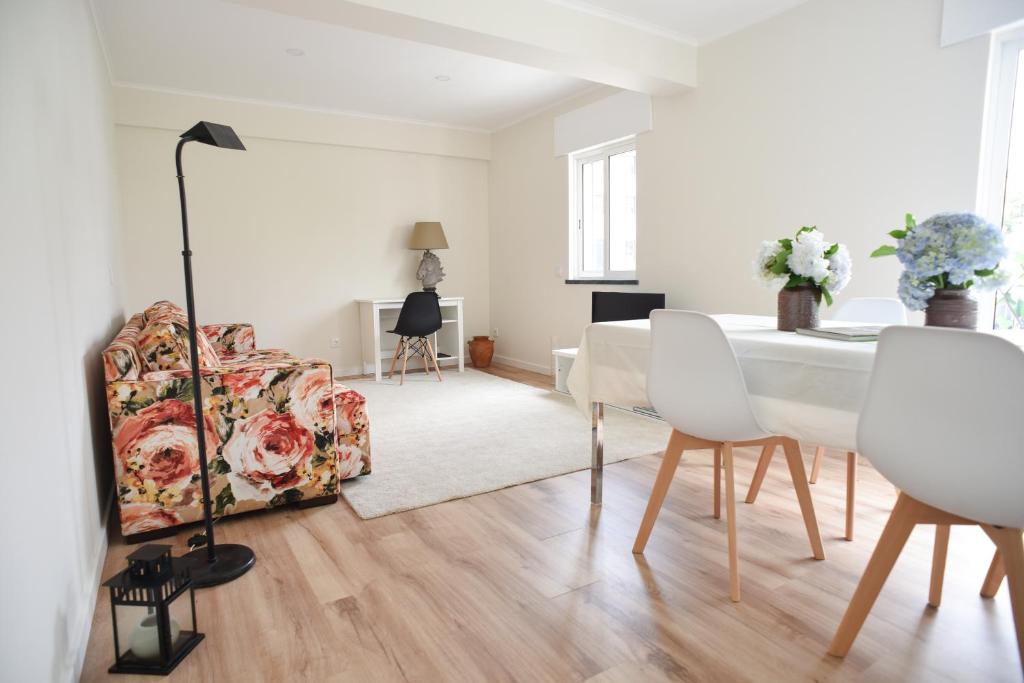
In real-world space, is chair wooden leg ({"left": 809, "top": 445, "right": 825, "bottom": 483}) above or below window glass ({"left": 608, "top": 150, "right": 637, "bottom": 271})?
below

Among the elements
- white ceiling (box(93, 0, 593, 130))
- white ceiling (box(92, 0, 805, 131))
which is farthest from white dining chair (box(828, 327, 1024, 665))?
white ceiling (box(93, 0, 593, 130))

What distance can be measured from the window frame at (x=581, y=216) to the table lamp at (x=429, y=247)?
1.39 m

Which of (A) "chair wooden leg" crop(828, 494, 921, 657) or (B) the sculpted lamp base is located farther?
(B) the sculpted lamp base

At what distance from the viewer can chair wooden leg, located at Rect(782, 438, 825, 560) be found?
1991mm

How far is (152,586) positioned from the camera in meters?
1.46

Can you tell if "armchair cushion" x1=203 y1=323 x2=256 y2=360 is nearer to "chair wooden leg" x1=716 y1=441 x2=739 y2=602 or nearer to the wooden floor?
the wooden floor

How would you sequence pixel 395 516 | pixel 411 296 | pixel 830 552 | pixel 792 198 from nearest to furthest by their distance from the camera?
pixel 830 552 → pixel 395 516 → pixel 792 198 → pixel 411 296

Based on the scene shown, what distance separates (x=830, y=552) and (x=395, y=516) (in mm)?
1676

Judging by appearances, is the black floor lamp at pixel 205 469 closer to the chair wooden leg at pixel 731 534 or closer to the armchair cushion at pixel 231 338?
the chair wooden leg at pixel 731 534

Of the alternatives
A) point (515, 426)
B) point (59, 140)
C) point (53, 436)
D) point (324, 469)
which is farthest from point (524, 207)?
point (53, 436)

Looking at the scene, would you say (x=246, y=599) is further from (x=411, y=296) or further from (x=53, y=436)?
(x=411, y=296)

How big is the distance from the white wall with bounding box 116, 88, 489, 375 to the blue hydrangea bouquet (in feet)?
16.8

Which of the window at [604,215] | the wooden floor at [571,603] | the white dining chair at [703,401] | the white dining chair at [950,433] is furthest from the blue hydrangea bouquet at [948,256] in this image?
the window at [604,215]

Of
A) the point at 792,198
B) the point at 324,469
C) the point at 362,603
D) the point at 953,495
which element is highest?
the point at 792,198
